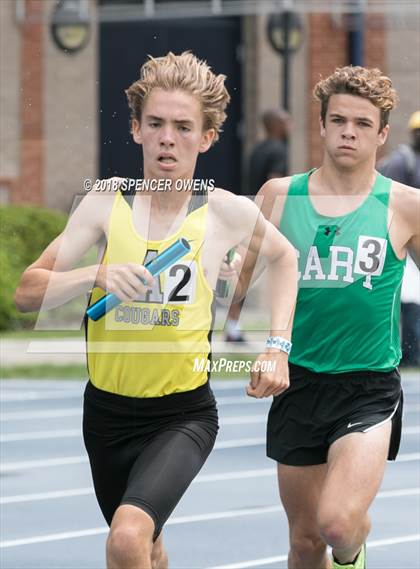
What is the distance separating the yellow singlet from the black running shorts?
49 millimetres

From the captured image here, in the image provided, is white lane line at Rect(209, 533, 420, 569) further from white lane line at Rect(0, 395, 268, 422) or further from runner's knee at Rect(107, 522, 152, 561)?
white lane line at Rect(0, 395, 268, 422)

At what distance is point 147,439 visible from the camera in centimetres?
572

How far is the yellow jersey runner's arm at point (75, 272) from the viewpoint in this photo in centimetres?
529

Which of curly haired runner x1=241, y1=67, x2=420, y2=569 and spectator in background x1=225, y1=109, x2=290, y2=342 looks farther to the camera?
spectator in background x1=225, y1=109, x2=290, y2=342

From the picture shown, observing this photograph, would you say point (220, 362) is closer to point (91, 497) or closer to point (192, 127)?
point (192, 127)

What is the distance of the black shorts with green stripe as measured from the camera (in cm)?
625

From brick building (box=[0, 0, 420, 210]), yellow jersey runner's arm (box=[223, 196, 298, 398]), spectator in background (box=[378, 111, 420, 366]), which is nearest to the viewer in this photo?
yellow jersey runner's arm (box=[223, 196, 298, 398])

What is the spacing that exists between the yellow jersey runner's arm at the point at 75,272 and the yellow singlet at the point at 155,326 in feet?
0.22

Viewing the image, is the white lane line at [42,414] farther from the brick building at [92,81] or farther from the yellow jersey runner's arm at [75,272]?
the brick building at [92,81]

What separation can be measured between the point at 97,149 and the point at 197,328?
16.9 m

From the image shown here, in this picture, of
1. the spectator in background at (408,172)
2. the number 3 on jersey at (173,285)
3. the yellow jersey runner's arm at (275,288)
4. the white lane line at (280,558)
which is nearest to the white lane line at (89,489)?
the white lane line at (280,558)

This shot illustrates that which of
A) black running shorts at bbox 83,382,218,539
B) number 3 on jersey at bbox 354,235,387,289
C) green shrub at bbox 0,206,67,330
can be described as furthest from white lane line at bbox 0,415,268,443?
black running shorts at bbox 83,382,218,539

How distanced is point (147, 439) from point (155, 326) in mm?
383
